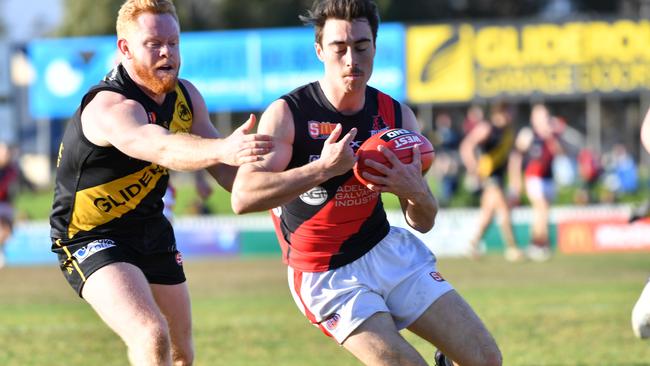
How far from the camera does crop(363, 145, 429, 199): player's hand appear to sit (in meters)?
5.11

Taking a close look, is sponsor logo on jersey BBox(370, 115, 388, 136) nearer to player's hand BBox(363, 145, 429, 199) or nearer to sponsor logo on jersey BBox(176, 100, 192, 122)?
Answer: player's hand BBox(363, 145, 429, 199)

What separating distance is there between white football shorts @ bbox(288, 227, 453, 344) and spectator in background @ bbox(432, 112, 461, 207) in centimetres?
1745

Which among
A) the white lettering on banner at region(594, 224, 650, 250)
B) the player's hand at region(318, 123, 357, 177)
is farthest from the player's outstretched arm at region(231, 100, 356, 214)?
the white lettering on banner at region(594, 224, 650, 250)

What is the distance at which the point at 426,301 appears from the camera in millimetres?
5465

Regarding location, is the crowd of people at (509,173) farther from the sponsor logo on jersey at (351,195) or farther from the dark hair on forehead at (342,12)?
the dark hair on forehead at (342,12)

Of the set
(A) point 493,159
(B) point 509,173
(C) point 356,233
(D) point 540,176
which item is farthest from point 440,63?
(C) point 356,233

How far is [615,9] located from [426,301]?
5078 centimetres

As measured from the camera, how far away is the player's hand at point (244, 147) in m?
4.54

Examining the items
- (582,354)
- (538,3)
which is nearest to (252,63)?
(582,354)

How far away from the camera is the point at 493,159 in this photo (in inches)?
697

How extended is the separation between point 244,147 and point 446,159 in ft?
64.1

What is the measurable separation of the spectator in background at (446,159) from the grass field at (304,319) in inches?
223

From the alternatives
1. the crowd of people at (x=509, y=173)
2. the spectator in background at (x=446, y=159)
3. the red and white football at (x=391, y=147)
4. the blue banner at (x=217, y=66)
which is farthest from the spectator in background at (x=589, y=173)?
the red and white football at (x=391, y=147)

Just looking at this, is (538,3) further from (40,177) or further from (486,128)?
(486,128)
